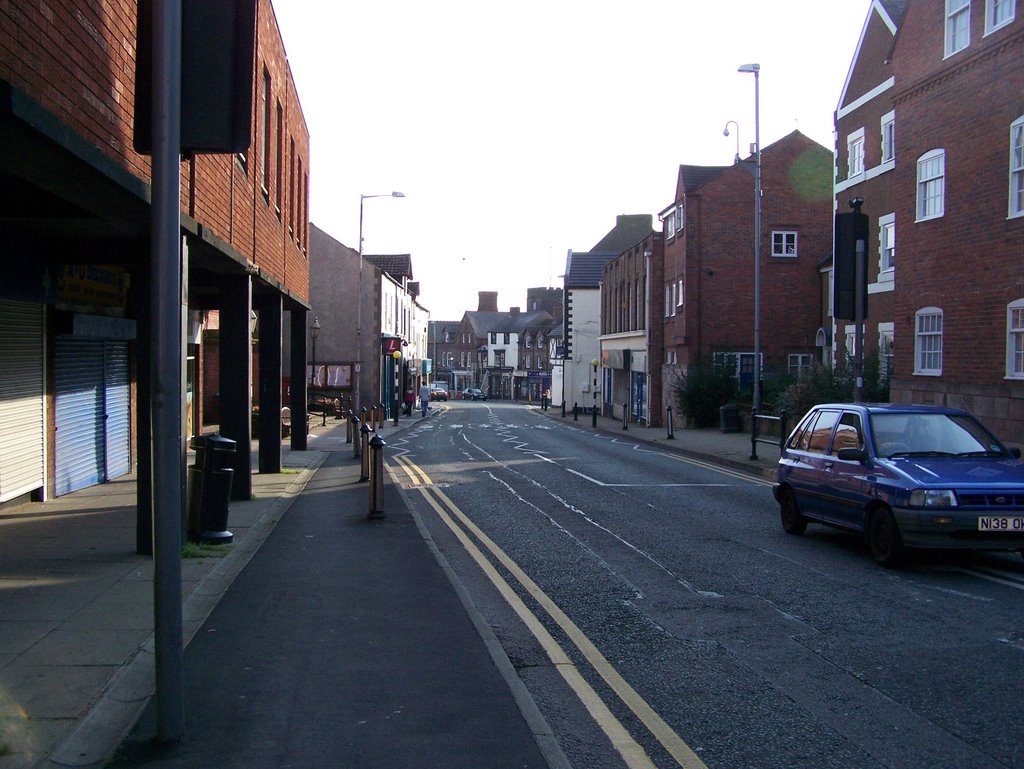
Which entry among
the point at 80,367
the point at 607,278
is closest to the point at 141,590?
the point at 80,367

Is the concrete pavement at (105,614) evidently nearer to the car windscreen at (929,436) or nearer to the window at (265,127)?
the car windscreen at (929,436)

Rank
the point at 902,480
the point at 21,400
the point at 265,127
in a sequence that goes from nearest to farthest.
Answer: the point at 902,480, the point at 21,400, the point at 265,127

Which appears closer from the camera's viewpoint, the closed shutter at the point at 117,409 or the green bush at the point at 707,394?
the closed shutter at the point at 117,409

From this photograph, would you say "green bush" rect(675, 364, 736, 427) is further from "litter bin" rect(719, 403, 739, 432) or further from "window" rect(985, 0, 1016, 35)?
"window" rect(985, 0, 1016, 35)

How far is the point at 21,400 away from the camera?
12953 mm

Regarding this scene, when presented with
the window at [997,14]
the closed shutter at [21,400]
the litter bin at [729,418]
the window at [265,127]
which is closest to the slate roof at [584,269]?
the litter bin at [729,418]

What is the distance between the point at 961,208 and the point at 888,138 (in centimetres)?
933

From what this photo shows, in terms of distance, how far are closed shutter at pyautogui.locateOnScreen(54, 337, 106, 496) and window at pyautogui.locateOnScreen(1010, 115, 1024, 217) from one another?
659 inches

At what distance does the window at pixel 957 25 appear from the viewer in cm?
2034

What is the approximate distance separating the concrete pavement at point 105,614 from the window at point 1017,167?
1295 centimetres

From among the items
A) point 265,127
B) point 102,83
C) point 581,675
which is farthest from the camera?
point 265,127

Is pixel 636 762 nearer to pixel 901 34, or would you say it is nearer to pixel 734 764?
pixel 734 764

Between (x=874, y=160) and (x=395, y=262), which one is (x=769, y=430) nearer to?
(x=874, y=160)

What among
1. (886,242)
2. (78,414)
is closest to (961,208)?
(886,242)
